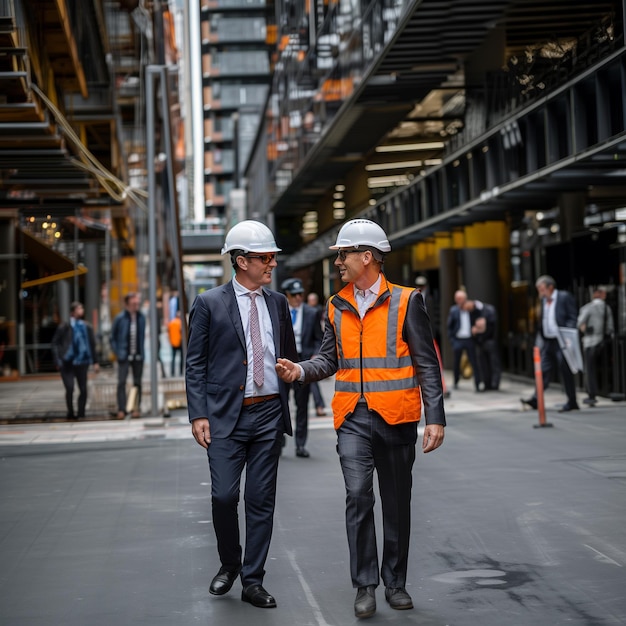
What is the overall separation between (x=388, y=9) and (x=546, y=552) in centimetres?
1580

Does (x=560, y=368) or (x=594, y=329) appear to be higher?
(x=594, y=329)

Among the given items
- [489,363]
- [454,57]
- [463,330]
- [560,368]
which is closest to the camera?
[560,368]

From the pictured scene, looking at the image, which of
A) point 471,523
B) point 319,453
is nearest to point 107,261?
point 319,453

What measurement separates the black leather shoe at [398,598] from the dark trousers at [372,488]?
0.03m

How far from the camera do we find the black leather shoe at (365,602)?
18.4 feet

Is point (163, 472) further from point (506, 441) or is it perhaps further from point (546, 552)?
point (546, 552)

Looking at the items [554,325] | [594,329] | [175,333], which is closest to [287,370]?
[554,325]

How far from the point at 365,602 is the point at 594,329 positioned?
1234 cm

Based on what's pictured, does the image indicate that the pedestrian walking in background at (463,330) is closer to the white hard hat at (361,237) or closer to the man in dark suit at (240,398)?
the man in dark suit at (240,398)

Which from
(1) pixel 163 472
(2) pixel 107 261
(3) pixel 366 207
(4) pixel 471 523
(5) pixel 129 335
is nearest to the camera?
(4) pixel 471 523

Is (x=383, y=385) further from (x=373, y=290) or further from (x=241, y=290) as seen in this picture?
(x=241, y=290)

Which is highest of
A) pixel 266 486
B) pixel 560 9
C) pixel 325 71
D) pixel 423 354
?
pixel 325 71

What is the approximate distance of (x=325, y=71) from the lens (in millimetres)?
31844

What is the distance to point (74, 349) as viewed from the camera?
17.6 meters
